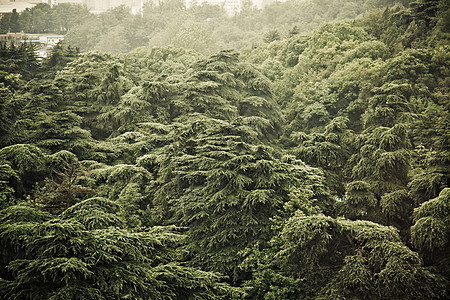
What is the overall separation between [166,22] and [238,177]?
73.4 meters

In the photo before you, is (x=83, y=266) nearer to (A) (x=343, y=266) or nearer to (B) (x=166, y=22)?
(A) (x=343, y=266)

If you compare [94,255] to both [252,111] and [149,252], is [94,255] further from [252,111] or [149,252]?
[252,111]

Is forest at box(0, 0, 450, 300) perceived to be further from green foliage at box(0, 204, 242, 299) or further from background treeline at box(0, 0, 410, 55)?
background treeline at box(0, 0, 410, 55)

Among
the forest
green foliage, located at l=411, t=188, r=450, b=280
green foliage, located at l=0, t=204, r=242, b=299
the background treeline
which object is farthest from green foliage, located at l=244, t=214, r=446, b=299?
Result: the background treeline

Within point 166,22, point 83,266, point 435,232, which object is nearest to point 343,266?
point 435,232

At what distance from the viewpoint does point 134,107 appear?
2081 cm

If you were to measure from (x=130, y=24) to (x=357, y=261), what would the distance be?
7693 cm

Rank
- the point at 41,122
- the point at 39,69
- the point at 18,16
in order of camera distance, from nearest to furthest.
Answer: the point at 41,122, the point at 39,69, the point at 18,16

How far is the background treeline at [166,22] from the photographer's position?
62.3 meters

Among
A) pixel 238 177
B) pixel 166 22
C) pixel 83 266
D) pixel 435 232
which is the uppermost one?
pixel 166 22

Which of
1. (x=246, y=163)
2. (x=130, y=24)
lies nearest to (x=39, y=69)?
(x=246, y=163)

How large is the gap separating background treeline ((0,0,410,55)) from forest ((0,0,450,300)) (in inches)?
1203

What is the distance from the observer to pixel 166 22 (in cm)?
7956

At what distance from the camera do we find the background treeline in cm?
6231
